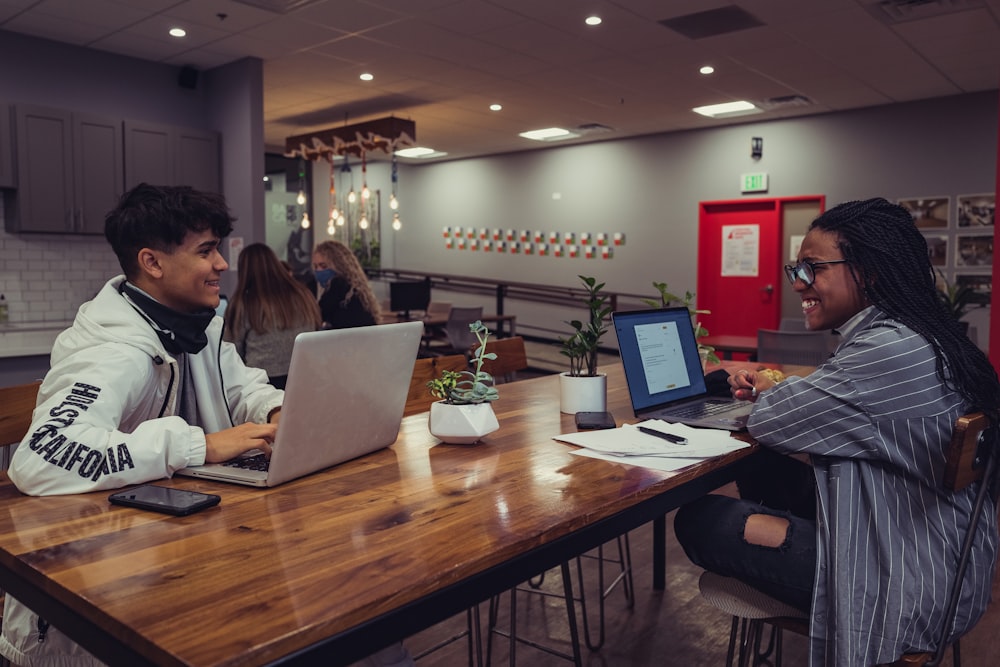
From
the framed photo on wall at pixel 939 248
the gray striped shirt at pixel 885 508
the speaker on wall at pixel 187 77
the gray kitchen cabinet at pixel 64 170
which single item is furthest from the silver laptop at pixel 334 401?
the framed photo on wall at pixel 939 248

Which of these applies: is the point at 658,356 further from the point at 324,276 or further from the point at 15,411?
the point at 324,276

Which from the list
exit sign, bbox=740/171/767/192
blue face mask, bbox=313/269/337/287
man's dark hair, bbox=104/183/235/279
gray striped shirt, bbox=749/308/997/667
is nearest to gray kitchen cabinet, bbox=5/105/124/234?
blue face mask, bbox=313/269/337/287

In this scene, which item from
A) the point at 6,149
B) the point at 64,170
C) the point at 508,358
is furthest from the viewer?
the point at 64,170

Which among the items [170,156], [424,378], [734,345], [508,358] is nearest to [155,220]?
[424,378]

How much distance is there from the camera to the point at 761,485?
218cm

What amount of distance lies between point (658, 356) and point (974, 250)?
6.32 m

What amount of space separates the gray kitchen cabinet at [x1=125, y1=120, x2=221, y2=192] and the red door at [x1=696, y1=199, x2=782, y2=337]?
206 inches

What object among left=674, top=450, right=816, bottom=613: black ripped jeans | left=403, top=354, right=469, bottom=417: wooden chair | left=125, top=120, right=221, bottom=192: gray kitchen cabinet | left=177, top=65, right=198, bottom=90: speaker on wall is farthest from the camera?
left=177, top=65, right=198, bottom=90: speaker on wall

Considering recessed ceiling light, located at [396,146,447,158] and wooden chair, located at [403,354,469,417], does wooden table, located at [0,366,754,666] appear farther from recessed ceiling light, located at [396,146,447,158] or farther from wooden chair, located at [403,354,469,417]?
recessed ceiling light, located at [396,146,447,158]

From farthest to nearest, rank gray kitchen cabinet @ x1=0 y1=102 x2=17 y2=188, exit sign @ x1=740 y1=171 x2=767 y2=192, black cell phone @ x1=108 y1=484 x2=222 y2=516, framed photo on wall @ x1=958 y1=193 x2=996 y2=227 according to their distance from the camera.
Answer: exit sign @ x1=740 y1=171 x2=767 y2=192 → framed photo on wall @ x1=958 y1=193 x2=996 y2=227 → gray kitchen cabinet @ x1=0 y1=102 x2=17 y2=188 → black cell phone @ x1=108 y1=484 x2=222 y2=516

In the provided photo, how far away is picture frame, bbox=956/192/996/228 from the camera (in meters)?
7.06

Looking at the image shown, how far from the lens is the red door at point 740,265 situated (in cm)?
841

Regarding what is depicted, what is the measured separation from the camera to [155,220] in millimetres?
1615

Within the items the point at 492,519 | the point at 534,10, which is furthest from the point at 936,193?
the point at 492,519
